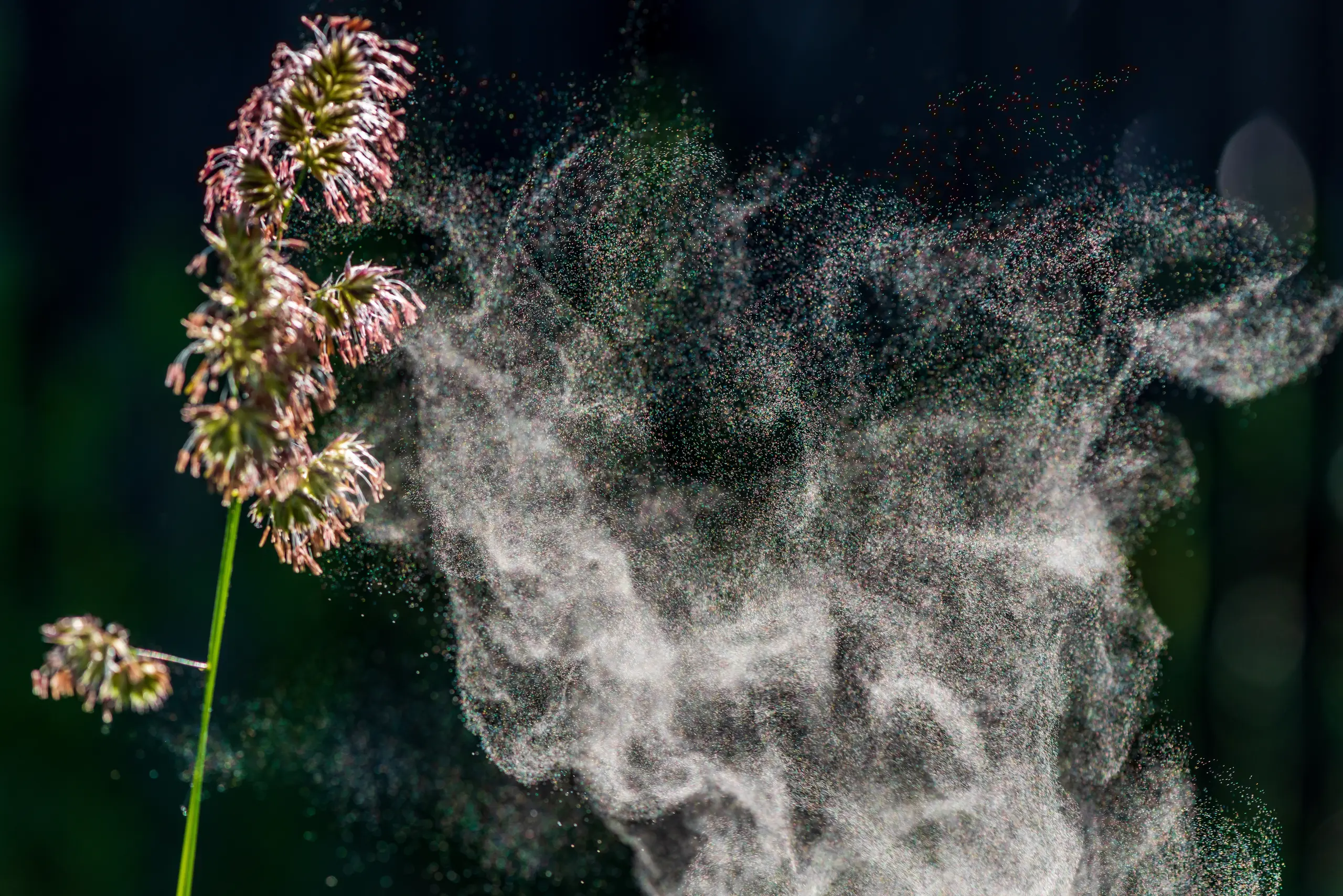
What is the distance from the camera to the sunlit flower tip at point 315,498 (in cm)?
149

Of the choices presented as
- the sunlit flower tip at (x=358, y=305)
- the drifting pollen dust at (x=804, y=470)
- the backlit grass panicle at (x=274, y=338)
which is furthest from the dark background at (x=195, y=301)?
the sunlit flower tip at (x=358, y=305)

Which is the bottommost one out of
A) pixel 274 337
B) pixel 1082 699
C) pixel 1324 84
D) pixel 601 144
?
pixel 1082 699

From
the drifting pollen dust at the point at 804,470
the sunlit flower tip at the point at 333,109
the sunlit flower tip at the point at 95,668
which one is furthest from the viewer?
the drifting pollen dust at the point at 804,470

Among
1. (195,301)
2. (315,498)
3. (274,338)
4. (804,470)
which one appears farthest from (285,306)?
(804,470)

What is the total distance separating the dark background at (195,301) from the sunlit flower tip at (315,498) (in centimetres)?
92

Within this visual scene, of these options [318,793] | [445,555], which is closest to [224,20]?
[445,555]

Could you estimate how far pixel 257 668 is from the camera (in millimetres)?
2412

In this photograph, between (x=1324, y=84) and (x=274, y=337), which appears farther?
(x=1324, y=84)

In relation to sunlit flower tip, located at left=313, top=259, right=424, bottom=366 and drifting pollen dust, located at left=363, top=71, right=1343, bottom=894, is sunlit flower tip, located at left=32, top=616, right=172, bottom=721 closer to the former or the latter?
sunlit flower tip, located at left=313, top=259, right=424, bottom=366

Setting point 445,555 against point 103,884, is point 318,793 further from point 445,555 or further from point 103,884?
point 445,555

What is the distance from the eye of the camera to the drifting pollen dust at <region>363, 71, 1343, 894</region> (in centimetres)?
234

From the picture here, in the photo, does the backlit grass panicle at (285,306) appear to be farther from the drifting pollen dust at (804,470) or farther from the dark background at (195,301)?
the dark background at (195,301)

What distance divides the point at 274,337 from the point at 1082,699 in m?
2.06

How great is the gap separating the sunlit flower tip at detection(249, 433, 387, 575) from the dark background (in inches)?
36.2
